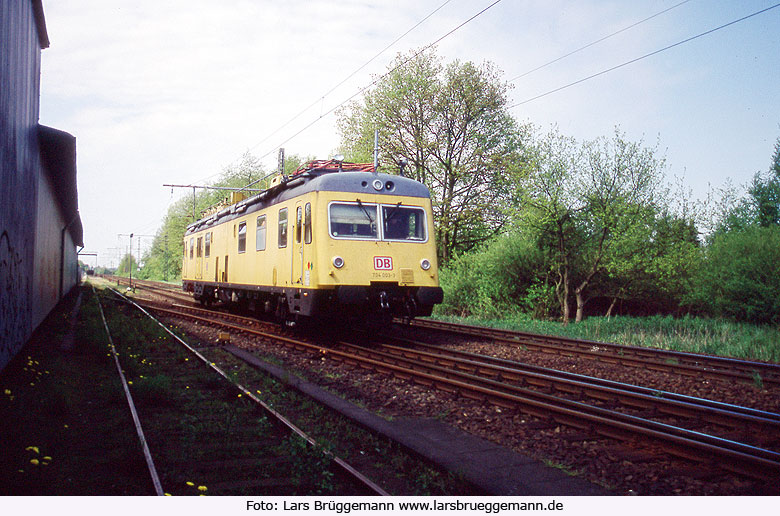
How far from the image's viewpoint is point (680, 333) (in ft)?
47.3

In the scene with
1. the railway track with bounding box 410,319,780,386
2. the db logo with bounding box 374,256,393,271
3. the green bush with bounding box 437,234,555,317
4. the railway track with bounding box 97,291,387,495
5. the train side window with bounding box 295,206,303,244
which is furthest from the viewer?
the green bush with bounding box 437,234,555,317

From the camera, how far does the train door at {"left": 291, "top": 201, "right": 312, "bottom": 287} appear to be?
1101 cm

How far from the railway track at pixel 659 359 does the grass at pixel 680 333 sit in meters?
1.53

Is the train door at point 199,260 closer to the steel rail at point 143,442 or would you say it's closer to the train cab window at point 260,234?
the train cab window at point 260,234

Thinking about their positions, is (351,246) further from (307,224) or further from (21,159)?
(21,159)

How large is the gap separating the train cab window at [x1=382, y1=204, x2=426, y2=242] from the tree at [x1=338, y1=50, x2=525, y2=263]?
48.1 ft

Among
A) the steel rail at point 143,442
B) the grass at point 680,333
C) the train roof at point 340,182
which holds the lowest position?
the steel rail at point 143,442

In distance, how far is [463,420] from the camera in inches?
242

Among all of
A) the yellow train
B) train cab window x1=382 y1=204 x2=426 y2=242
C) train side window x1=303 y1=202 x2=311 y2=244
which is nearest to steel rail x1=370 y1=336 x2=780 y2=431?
the yellow train

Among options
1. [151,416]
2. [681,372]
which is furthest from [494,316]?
[151,416]

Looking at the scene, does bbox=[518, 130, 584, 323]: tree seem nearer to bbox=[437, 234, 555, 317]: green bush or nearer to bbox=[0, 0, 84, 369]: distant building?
bbox=[437, 234, 555, 317]: green bush

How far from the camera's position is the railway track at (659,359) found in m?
8.42

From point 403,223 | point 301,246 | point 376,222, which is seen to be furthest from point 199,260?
point 403,223

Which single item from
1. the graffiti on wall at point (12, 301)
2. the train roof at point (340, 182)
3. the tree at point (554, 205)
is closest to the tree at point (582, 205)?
the tree at point (554, 205)
